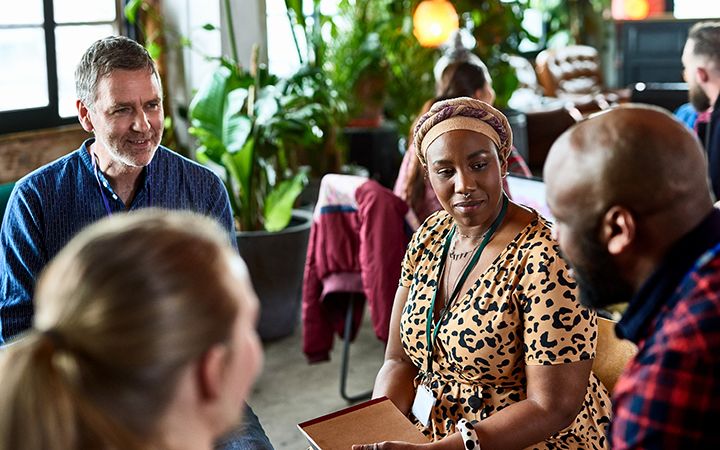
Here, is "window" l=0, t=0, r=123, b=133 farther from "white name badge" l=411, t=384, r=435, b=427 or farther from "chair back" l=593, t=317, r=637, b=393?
"chair back" l=593, t=317, r=637, b=393

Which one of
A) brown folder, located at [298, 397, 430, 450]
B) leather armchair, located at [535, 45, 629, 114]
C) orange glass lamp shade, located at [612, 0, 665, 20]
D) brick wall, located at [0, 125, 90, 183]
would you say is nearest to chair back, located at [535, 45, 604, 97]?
leather armchair, located at [535, 45, 629, 114]

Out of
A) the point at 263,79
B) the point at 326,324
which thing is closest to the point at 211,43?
the point at 263,79

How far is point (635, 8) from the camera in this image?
10.9 metres

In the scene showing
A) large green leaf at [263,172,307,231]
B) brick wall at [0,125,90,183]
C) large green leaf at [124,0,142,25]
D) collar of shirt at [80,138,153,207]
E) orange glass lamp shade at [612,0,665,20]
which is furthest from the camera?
orange glass lamp shade at [612,0,665,20]

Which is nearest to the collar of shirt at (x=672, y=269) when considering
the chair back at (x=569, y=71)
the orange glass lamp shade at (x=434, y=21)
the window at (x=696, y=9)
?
the orange glass lamp shade at (x=434, y=21)

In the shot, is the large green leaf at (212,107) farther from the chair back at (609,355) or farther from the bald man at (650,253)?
the bald man at (650,253)

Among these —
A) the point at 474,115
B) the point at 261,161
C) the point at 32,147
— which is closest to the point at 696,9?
the point at 261,161

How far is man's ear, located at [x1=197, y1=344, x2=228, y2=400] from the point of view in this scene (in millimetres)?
993

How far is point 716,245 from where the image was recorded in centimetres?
122

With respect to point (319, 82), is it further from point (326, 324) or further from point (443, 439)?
point (443, 439)

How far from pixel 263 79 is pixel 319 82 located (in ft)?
1.51

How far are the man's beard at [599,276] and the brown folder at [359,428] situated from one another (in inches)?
26.0

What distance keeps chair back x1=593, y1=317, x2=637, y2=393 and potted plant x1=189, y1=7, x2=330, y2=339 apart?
2295mm

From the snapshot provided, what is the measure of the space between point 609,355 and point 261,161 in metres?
2.69
